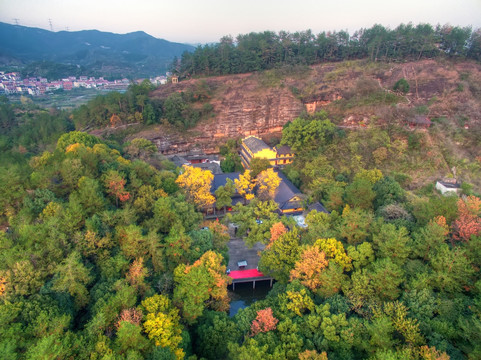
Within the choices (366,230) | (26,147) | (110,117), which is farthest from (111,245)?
(110,117)

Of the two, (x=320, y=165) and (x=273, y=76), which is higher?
(x=273, y=76)

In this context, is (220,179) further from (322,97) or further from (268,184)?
(322,97)

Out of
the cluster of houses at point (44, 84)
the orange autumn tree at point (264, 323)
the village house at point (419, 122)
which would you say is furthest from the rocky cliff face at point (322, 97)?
the cluster of houses at point (44, 84)

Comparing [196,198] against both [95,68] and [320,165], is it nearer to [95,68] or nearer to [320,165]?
[320,165]

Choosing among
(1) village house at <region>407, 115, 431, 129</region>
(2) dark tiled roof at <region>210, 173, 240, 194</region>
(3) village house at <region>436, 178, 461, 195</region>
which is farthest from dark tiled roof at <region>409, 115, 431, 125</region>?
(2) dark tiled roof at <region>210, 173, 240, 194</region>

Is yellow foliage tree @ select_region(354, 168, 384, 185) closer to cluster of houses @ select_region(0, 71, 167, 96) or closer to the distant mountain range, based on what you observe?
cluster of houses @ select_region(0, 71, 167, 96)

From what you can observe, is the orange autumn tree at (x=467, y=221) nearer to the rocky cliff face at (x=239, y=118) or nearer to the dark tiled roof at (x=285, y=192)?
the dark tiled roof at (x=285, y=192)
